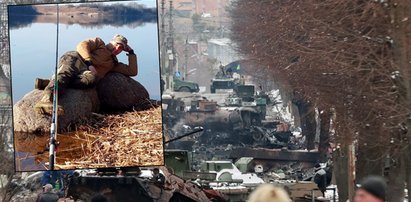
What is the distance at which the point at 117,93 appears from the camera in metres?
19.4

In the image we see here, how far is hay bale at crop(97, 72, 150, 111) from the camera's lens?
63.1 ft

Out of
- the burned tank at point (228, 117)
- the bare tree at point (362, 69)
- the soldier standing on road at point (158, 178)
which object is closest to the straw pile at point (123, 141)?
the soldier standing on road at point (158, 178)

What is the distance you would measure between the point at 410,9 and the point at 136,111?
5503 millimetres

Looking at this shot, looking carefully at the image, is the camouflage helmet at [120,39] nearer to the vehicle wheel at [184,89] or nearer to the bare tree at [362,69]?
the bare tree at [362,69]

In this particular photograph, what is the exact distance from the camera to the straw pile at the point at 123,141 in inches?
746

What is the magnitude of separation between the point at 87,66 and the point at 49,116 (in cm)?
101

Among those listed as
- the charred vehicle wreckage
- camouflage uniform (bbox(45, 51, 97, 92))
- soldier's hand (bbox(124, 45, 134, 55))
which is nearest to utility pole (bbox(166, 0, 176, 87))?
the charred vehicle wreckage

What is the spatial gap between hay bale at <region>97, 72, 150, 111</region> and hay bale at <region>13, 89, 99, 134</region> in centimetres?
15

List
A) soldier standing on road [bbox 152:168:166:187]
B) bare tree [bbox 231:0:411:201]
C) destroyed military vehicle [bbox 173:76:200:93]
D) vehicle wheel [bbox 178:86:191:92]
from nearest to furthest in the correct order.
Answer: bare tree [bbox 231:0:411:201], soldier standing on road [bbox 152:168:166:187], destroyed military vehicle [bbox 173:76:200:93], vehicle wheel [bbox 178:86:191:92]

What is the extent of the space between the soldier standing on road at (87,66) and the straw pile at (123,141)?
0.63 m

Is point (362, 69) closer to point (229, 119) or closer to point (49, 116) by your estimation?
point (49, 116)

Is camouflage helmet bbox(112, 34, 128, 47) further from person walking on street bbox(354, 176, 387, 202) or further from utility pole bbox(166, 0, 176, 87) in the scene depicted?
utility pole bbox(166, 0, 176, 87)

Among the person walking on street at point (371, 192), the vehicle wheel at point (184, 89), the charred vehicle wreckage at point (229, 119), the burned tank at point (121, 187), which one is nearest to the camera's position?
the person walking on street at point (371, 192)

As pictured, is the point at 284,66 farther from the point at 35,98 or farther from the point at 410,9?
the point at 410,9
